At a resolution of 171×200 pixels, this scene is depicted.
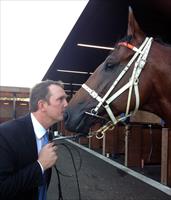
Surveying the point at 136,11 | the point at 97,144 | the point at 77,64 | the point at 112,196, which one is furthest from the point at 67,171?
the point at 97,144

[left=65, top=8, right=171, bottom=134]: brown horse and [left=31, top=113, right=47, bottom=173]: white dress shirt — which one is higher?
[left=65, top=8, right=171, bottom=134]: brown horse

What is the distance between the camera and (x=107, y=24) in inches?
201

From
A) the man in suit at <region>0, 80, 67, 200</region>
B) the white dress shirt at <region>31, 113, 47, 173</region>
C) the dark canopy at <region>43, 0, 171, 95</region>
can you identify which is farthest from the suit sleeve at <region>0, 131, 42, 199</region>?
the dark canopy at <region>43, 0, 171, 95</region>

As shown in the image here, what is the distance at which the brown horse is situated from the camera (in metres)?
2.04

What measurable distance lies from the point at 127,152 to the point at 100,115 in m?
6.10

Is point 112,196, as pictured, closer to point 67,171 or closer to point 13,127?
point 67,171

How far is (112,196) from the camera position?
17.5ft

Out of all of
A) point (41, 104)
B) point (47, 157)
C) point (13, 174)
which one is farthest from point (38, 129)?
point (13, 174)

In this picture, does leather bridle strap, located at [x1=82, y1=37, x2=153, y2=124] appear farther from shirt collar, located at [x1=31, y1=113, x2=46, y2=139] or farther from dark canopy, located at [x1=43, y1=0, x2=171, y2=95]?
dark canopy, located at [x1=43, y1=0, x2=171, y2=95]

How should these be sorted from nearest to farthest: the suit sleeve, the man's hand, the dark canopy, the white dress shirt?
the suit sleeve
the man's hand
the white dress shirt
the dark canopy

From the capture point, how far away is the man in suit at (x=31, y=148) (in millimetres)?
1688

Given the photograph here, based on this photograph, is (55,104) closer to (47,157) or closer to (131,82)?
(47,157)

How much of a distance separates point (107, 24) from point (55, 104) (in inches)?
133

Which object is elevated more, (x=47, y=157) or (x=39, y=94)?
(x=39, y=94)
